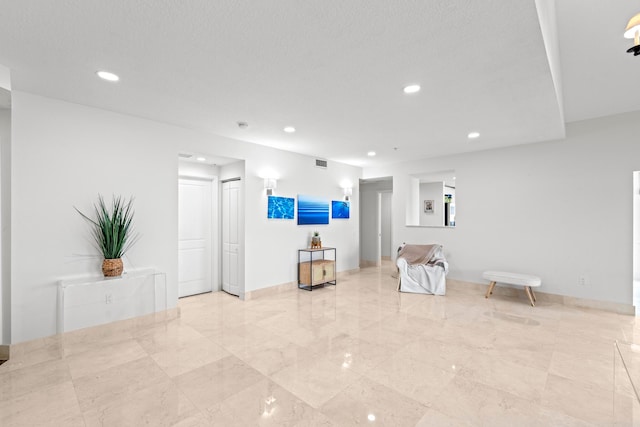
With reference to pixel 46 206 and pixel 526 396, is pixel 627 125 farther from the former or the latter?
pixel 46 206

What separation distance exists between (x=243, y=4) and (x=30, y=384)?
3.36 m

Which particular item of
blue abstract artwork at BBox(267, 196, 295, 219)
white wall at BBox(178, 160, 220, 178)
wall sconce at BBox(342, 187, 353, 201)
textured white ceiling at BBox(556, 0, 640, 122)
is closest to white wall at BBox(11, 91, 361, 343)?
blue abstract artwork at BBox(267, 196, 295, 219)

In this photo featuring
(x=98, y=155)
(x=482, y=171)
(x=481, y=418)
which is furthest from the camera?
(x=482, y=171)

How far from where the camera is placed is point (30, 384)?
2.42 m

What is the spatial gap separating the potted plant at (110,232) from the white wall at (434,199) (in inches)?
299

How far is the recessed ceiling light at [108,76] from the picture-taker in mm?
2637

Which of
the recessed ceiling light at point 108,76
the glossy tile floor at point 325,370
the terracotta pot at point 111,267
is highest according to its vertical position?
the recessed ceiling light at point 108,76

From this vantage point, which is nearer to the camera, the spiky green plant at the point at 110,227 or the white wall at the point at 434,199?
the spiky green plant at the point at 110,227

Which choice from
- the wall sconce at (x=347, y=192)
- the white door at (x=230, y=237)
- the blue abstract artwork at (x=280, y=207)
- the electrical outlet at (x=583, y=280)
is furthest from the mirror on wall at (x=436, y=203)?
the white door at (x=230, y=237)

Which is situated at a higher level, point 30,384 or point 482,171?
point 482,171

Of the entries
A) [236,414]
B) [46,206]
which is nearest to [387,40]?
[236,414]

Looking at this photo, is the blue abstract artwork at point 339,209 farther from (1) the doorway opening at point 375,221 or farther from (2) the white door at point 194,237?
(2) the white door at point 194,237

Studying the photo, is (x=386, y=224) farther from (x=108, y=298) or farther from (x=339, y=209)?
(x=108, y=298)

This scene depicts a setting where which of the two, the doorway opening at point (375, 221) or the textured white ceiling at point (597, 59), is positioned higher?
the textured white ceiling at point (597, 59)
